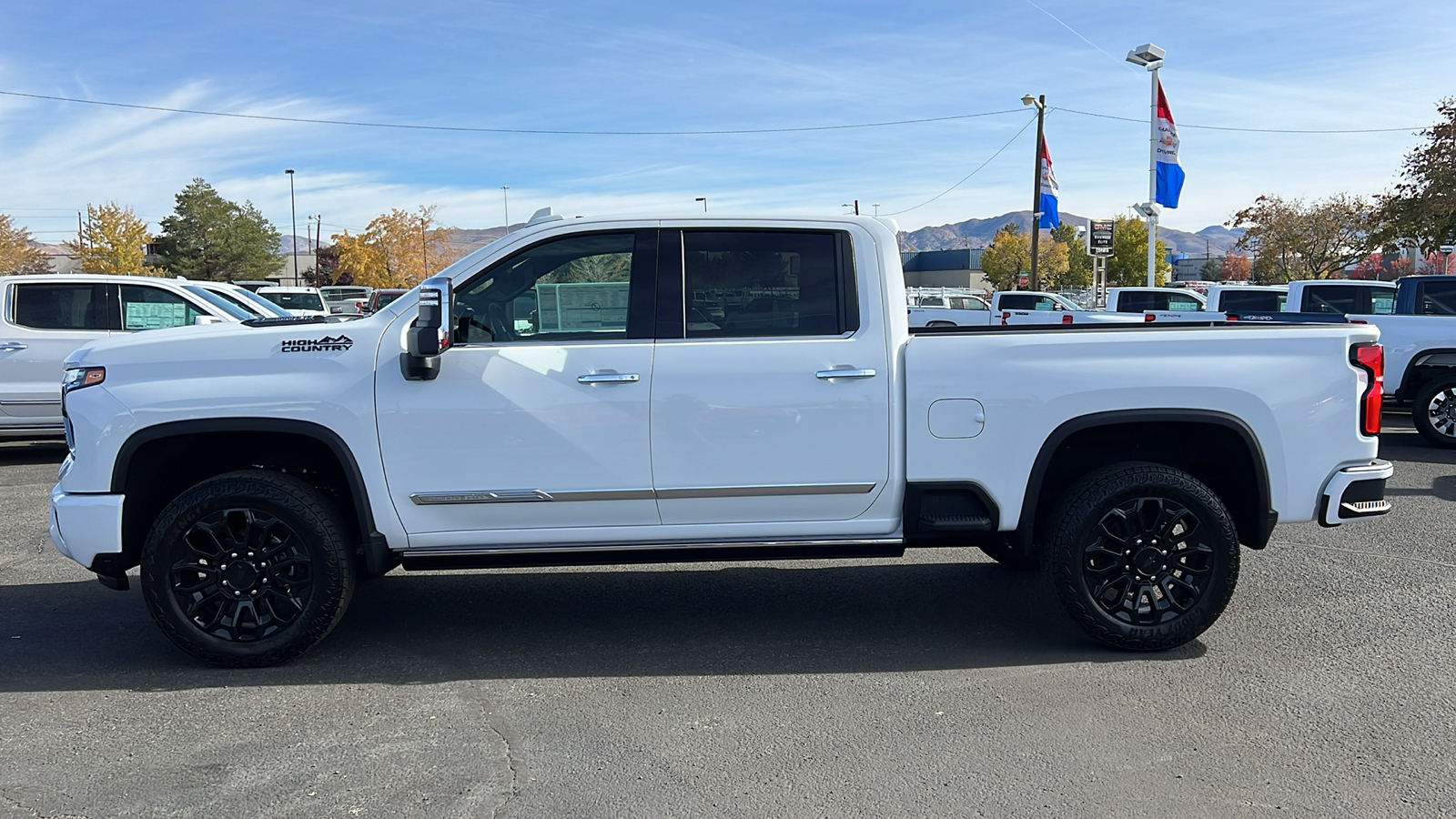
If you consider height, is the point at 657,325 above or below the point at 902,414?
above

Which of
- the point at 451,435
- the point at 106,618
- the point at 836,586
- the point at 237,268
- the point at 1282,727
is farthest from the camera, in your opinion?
the point at 237,268

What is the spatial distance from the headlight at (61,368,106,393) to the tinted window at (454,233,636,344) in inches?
58.5

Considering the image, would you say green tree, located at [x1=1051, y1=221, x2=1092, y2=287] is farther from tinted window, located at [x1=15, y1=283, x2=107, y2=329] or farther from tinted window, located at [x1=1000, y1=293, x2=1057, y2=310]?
tinted window, located at [x1=15, y1=283, x2=107, y2=329]

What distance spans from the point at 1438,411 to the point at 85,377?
12053 mm

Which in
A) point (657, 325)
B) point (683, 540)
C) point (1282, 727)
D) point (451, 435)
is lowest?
point (1282, 727)

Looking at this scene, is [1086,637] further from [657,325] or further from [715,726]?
[657,325]

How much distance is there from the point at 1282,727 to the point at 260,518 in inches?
163

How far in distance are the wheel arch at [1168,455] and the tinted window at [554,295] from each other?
196 cm

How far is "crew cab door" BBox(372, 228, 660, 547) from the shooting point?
4.69 meters

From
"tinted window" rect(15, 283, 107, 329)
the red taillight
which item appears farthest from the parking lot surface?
"tinted window" rect(15, 283, 107, 329)

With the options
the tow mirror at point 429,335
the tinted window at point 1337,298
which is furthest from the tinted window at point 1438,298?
the tow mirror at point 429,335

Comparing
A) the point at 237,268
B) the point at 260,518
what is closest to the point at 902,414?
the point at 260,518

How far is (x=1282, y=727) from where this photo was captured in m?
4.14

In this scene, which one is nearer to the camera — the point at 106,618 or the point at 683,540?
the point at 683,540
